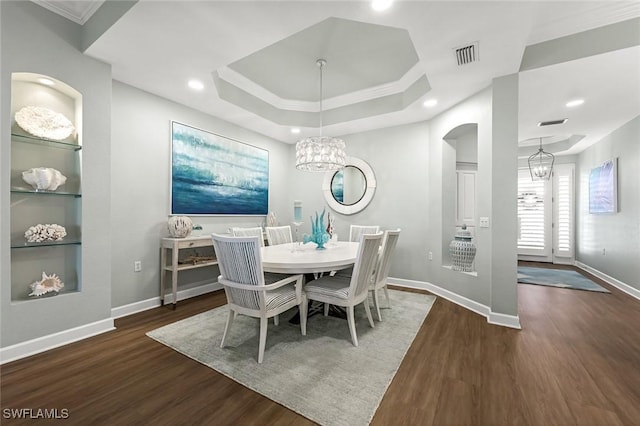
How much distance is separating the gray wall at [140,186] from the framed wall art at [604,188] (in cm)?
665

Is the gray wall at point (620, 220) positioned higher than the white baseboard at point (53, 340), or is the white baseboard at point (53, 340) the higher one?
the gray wall at point (620, 220)

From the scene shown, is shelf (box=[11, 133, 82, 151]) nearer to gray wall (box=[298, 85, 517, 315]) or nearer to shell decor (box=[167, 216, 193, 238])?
shell decor (box=[167, 216, 193, 238])

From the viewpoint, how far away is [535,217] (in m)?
6.42

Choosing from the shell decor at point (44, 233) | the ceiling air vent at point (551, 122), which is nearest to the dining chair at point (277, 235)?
the shell decor at point (44, 233)

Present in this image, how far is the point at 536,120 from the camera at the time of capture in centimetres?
419

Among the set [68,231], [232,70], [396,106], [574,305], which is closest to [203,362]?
[68,231]

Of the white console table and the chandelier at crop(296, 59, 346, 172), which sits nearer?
the white console table

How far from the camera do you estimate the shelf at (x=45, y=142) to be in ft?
7.09

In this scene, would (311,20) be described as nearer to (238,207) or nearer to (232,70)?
(232,70)

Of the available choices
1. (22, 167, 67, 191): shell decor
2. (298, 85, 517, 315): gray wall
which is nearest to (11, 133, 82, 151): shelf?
(22, 167, 67, 191): shell decor

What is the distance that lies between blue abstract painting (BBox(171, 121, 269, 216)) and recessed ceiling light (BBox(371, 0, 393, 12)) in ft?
9.19

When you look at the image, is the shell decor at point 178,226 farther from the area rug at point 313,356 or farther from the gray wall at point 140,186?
the area rug at point 313,356

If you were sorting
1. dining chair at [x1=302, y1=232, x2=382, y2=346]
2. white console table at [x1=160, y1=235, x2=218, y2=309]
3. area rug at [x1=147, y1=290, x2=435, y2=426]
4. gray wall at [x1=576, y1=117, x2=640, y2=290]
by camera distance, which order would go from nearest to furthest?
area rug at [x1=147, y1=290, x2=435, y2=426] < dining chair at [x1=302, y1=232, x2=382, y2=346] < white console table at [x1=160, y1=235, x2=218, y2=309] < gray wall at [x1=576, y1=117, x2=640, y2=290]

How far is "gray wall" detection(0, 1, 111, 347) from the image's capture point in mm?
2025
